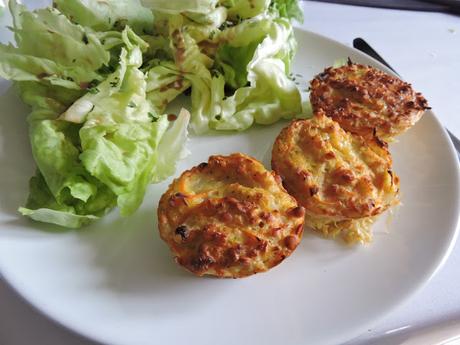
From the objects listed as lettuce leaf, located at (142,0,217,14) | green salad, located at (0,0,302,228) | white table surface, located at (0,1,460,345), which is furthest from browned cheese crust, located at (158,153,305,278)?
lettuce leaf, located at (142,0,217,14)

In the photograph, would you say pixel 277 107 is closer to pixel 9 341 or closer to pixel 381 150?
pixel 381 150

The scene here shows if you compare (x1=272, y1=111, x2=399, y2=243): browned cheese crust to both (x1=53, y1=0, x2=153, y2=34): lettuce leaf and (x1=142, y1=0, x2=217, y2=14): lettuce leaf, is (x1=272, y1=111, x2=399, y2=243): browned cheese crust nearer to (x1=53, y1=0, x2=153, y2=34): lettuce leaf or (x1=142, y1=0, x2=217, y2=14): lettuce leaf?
(x1=142, y1=0, x2=217, y2=14): lettuce leaf

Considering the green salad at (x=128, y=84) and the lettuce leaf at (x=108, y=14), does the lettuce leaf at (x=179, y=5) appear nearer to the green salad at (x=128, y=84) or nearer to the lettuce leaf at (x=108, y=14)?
the green salad at (x=128, y=84)

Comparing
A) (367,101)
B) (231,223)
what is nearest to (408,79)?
(367,101)

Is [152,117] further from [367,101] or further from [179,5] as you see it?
[367,101]

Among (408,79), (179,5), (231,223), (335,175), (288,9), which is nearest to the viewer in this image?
(231,223)

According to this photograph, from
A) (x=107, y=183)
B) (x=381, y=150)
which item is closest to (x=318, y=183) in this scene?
(x=381, y=150)
